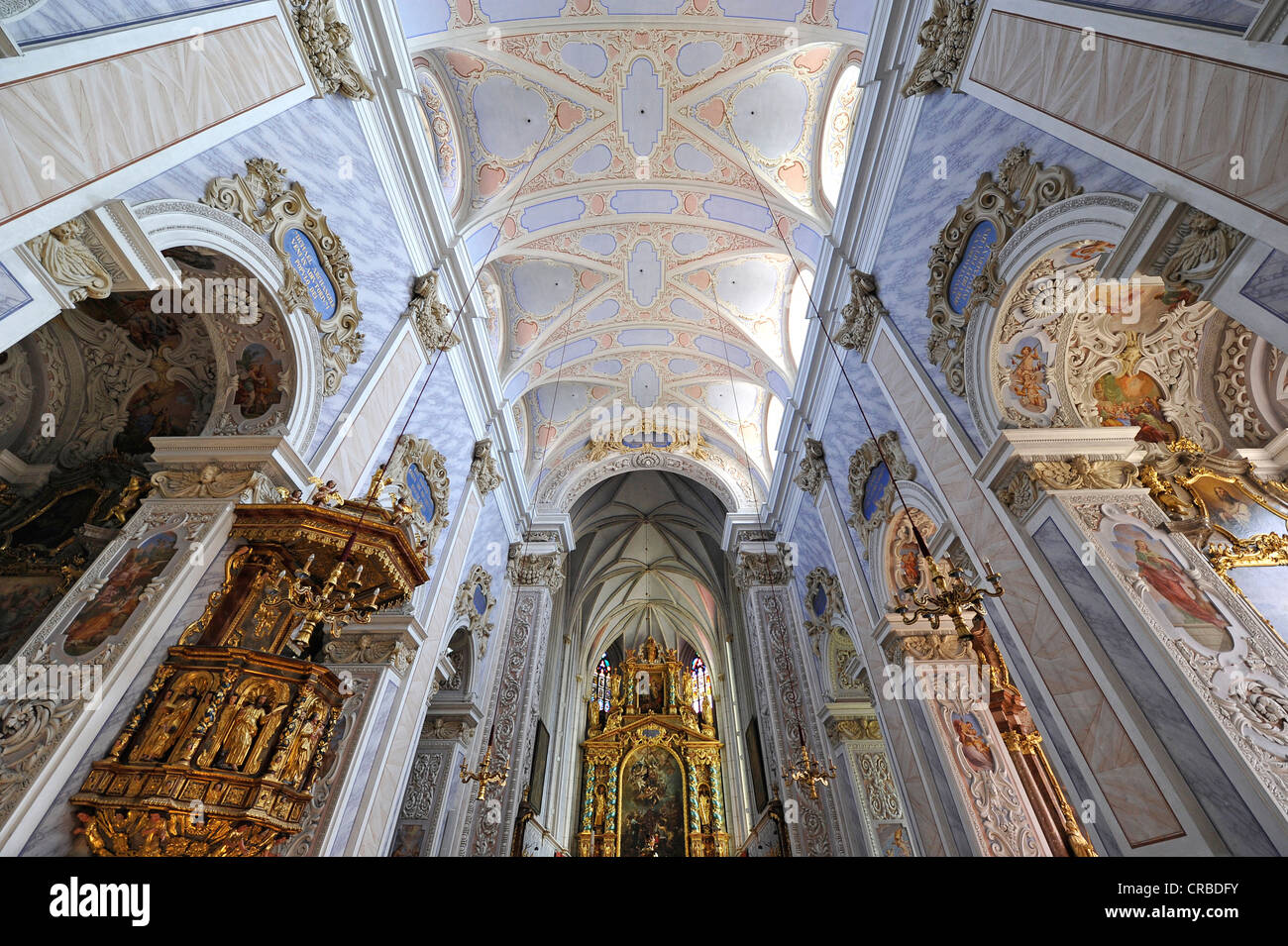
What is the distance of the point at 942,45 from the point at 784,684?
33.0ft

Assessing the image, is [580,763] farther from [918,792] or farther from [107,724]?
[107,724]

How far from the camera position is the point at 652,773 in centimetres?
2119

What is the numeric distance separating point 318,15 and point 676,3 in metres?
4.58

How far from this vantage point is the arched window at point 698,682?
82.5 ft

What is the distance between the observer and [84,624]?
373 centimetres

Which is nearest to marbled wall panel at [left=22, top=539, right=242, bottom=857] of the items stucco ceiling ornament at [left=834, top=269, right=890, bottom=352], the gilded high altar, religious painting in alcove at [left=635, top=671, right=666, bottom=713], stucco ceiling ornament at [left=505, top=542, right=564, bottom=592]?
stucco ceiling ornament at [left=834, top=269, right=890, bottom=352]

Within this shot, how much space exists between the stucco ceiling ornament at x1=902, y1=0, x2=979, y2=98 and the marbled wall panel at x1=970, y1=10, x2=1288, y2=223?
0.56m

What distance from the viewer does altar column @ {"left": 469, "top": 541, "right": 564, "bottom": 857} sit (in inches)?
359

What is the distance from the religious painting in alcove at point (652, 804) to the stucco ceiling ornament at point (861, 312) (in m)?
18.1

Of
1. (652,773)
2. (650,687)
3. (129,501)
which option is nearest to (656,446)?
(129,501)

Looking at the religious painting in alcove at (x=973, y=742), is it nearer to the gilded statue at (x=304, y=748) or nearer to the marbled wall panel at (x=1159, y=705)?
the marbled wall panel at (x=1159, y=705)

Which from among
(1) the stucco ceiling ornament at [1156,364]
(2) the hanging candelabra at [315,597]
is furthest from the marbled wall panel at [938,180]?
(2) the hanging candelabra at [315,597]

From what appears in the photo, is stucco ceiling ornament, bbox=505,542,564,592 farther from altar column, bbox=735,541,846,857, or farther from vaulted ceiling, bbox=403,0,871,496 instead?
altar column, bbox=735,541,846,857
